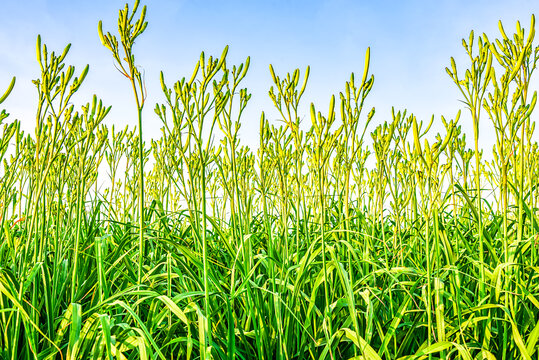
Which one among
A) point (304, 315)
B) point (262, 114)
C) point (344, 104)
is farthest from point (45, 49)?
point (304, 315)

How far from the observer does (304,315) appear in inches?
90.4

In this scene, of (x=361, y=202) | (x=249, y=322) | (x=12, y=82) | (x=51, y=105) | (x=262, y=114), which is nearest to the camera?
(x=12, y=82)

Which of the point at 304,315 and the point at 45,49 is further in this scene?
the point at 304,315

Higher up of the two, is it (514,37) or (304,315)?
(514,37)

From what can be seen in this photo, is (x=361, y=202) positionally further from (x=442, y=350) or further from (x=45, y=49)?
(x=45, y=49)

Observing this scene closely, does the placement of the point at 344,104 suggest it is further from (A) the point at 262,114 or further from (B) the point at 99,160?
(B) the point at 99,160

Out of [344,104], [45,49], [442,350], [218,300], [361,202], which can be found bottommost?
[442,350]

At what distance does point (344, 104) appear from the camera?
2281mm

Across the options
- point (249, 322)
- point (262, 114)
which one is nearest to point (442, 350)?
point (249, 322)

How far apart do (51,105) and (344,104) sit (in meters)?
1.46

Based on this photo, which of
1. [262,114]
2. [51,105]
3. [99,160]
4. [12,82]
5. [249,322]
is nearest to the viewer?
[12,82]

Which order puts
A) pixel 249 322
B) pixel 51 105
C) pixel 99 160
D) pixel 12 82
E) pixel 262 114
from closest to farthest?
pixel 12 82, pixel 51 105, pixel 249 322, pixel 262 114, pixel 99 160

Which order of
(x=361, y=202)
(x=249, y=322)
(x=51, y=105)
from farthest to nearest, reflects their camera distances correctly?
(x=361, y=202), (x=249, y=322), (x=51, y=105)

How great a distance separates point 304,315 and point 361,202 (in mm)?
2361
